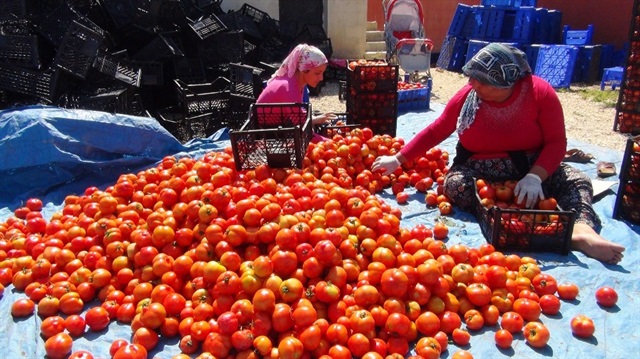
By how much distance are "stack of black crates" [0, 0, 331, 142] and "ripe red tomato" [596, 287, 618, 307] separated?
5.22 meters

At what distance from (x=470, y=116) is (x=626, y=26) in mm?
12365

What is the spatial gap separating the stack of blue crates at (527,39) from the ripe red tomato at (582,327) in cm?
1072

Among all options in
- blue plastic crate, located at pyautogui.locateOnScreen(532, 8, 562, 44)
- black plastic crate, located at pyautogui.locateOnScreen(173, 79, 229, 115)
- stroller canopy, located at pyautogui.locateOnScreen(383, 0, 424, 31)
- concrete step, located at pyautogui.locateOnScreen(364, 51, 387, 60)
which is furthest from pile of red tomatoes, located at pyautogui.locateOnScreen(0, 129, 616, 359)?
blue plastic crate, located at pyautogui.locateOnScreen(532, 8, 562, 44)

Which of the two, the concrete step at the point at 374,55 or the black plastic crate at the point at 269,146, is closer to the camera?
the black plastic crate at the point at 269,146

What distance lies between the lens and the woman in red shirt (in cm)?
386

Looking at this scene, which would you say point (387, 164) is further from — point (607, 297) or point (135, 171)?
point (135, 171)

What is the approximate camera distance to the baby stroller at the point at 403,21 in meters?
11.6

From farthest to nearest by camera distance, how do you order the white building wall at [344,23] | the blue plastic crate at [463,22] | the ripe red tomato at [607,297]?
the blue plastic crate at [463,22]
the white building wall at [344,23]
the ripe red tomato at [607,297]

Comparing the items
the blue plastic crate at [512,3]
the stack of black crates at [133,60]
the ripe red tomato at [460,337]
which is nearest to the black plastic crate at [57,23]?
the stack of black crates at [133,60]

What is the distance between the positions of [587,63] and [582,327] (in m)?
12.0

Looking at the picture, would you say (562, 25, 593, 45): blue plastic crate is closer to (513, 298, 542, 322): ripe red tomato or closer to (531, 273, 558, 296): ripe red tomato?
(531, 273, 558, 296): ripe red tomato

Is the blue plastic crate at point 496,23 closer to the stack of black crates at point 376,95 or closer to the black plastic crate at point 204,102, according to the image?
the stack of black crates at point 376,95

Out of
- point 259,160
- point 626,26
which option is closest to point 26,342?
point 259,160

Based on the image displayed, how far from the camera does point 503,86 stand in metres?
3.89
